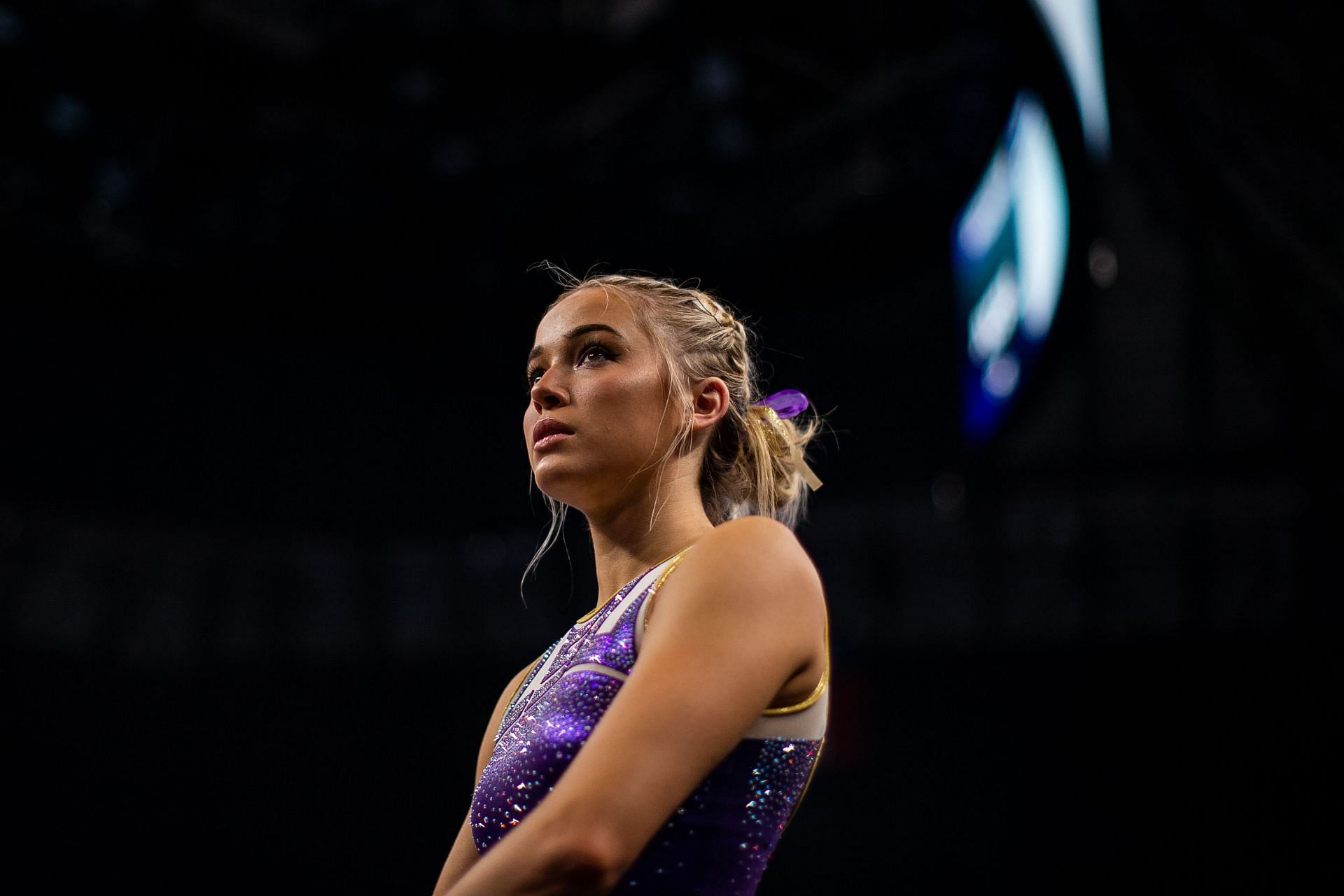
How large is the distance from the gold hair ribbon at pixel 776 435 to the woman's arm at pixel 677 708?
1.64ft

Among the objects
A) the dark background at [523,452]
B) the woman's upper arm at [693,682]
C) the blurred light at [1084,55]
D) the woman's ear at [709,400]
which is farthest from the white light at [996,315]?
the woman's upper arm at [693,682]

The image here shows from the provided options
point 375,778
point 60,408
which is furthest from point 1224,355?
point 60,408

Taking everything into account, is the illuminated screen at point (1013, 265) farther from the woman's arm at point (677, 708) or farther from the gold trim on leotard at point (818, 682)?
the woman's arm at point (677, 708)

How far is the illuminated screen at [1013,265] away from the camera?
504 centimetres

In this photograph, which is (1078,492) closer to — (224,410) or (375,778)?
(375,778)

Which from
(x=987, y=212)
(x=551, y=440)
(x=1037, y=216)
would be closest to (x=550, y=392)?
(x=551, y=440)

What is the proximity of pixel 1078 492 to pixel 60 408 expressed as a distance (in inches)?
390

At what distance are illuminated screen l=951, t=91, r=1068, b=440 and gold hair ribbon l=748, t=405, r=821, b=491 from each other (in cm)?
342

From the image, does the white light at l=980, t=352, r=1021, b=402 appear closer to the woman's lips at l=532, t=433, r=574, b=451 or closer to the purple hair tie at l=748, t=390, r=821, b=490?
the purple hair tie at l=748, t=390, r=821, b=490

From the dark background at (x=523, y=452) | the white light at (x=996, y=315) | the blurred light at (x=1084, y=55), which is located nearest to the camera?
the blurred light at (x=1084, y=55)

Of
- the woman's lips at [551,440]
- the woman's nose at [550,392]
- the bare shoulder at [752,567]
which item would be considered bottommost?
the bare shoulder at [752,567]

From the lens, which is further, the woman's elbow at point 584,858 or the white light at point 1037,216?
the white light at point 1037,216

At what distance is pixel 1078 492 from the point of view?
12469mm

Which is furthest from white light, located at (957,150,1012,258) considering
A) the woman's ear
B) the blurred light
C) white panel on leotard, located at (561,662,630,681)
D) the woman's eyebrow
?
white panel on leotard, located at (561,662,630,681)
